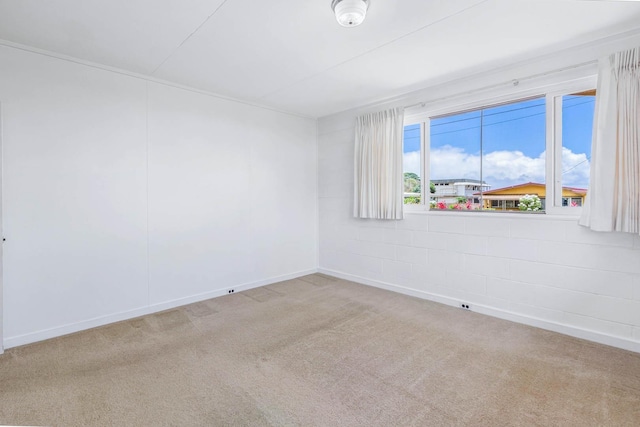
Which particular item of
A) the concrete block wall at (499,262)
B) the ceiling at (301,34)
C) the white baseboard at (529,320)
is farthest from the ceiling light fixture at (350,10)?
the white baseboard at (529,320)

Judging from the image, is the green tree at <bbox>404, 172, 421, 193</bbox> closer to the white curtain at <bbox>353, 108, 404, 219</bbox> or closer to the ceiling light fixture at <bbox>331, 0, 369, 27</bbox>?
the white curtain at <bbox>353, 108, 404, 219</bbox>

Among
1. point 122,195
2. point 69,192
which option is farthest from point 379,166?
point 69,192

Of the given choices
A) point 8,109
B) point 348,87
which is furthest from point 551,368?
point 8,109

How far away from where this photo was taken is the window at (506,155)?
2.89 meters

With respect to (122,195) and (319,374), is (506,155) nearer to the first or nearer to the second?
(319,374)

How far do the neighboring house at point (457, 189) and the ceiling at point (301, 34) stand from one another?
3.86 feet

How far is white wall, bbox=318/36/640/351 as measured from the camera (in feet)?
8.64

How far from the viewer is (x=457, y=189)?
12.2 feet

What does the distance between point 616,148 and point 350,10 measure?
2.39 meters

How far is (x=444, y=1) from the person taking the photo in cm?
210

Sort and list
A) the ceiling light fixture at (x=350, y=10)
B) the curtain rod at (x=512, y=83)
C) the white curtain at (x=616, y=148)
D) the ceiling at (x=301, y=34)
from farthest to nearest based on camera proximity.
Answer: the curtain rod at (x=512, y=83), the white curtain at (x=616, y=148), the ceiling at (x=301, y=34), the ceiling light fixture at (x=350, y=10)

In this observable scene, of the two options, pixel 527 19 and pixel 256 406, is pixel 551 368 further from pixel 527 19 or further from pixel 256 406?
pixel 527 19

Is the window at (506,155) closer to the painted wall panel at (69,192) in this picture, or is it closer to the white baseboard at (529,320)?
the white baseboard at (529,320)

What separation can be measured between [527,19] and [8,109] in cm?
415
